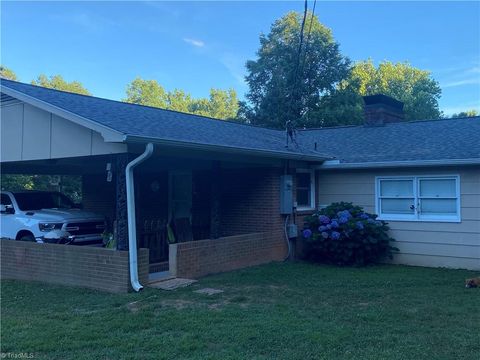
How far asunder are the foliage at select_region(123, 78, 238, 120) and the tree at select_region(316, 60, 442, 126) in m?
19.8

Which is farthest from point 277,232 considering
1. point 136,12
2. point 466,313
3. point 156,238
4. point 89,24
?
point 89,24

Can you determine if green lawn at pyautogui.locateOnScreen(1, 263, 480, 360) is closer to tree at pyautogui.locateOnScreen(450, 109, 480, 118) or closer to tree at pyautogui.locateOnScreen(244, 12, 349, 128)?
tree at pyautogui.locateOnScreen(244, 12, 349, 128)

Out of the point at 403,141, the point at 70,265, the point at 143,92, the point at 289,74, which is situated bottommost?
the point at 70,265

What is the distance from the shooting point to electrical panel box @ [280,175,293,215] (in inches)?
447

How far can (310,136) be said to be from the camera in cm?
1566

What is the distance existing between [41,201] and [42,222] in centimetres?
150

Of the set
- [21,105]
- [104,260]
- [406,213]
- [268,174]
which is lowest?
[104,260]

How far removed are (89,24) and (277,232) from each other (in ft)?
62.6

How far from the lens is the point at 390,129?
14.4m

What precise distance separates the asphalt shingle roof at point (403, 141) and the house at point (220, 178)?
55 millimetres

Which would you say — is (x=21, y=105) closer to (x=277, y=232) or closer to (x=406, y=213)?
(x=277, y=232)

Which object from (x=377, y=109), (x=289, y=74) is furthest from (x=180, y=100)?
(x=377, y=109)

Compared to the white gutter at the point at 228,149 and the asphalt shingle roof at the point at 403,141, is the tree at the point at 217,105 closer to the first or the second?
the asphalt shingle roof at the point at 403,141

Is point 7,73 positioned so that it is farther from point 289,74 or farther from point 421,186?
point 421,186
